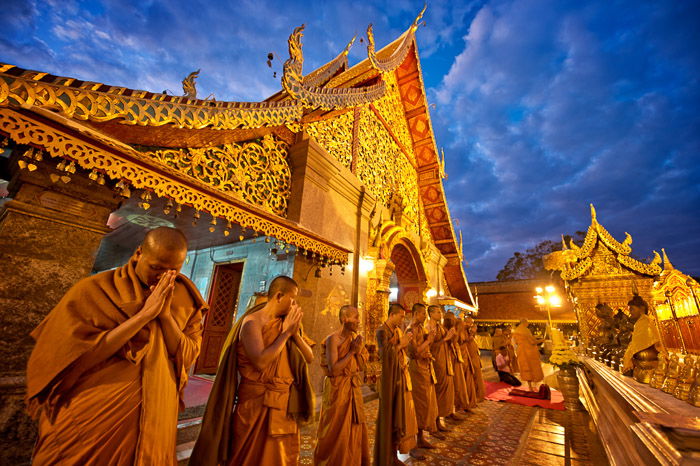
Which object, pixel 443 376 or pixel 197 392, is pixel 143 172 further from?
pixel 443 376

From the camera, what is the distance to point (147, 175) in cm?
239

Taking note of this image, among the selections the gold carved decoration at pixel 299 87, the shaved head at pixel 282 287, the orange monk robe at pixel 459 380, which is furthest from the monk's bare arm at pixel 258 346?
the orange monk robe at pixel 459 380

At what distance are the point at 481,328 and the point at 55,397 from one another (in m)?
21.4

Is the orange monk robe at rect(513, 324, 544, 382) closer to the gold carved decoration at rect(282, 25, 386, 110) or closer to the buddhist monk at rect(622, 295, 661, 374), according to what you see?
the buddhist monk at rect(622, 295, 661, 374)

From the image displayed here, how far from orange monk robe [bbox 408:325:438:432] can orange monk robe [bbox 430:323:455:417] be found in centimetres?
70

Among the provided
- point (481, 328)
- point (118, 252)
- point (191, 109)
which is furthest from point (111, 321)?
point (481, 328)

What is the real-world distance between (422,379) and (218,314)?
13.7ft

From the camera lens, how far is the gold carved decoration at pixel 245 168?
3.08 metres

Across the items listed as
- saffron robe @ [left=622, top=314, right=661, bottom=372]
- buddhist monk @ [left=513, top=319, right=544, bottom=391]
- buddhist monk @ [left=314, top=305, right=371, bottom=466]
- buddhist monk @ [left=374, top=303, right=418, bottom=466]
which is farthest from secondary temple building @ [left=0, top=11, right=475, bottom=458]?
saffron robe @ [left=622, top=314, right=661, bottom=372]

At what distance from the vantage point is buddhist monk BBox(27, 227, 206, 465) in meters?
1.15

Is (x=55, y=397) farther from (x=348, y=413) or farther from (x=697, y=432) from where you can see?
(x=697, y=432)

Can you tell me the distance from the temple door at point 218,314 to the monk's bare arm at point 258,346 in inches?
152

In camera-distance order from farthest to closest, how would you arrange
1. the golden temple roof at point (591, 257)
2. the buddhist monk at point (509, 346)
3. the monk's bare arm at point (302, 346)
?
A: the buddhist monk at point (509, 346) < the golden temple roof at point (591, 257) < the monk's bare arm at point (302, 346)

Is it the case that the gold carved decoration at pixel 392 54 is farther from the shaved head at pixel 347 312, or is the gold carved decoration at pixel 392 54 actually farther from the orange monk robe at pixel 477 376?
the orange monk robe at pixel 477 376
